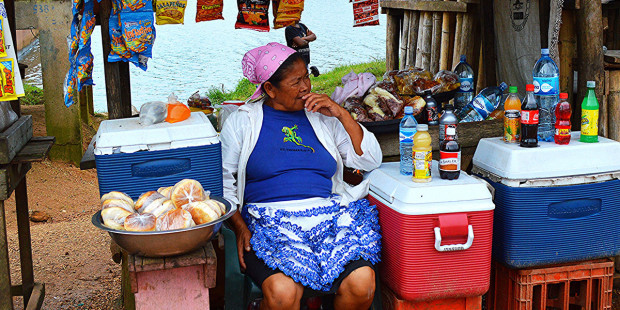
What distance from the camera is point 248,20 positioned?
4.73m

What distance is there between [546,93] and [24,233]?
121 inches

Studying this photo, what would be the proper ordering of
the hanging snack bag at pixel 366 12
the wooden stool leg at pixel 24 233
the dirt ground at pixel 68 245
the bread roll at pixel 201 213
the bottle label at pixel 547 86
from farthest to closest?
1. the hanging snack bag at pixel 366 12
2. the dirt ground at pixel 68 245
3. the wooden stool leg at pixel 24 233
4. the bottle label at pixel 547 86
5. the bread roll at pixel 201 213

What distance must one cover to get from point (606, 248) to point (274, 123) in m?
1.81

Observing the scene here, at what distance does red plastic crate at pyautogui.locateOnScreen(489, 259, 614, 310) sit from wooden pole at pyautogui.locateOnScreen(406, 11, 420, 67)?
4.62m

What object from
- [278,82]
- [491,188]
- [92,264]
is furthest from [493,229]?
[92,264]

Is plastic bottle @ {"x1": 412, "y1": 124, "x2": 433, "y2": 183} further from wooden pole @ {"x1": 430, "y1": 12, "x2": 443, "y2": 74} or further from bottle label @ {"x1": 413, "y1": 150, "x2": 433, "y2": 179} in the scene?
wooden pole @ {"x1": 430, "y1": 12, "x2": 443, "y2": 74}

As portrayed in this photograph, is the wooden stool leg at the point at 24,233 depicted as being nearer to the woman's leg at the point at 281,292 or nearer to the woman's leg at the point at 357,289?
the woman's leg at the point at 281,292

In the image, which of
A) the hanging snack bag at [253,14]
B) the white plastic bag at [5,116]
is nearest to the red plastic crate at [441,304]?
the white plastic bag at [5,116]

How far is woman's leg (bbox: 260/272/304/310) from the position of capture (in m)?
2.79

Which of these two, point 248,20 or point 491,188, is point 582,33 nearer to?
point 491,188

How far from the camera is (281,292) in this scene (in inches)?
110

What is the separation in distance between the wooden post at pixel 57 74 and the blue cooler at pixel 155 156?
4.50m

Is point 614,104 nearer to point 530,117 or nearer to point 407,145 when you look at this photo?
point 530,117

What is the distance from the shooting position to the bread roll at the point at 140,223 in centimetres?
240
